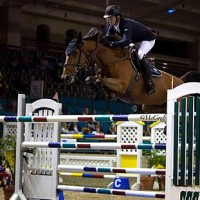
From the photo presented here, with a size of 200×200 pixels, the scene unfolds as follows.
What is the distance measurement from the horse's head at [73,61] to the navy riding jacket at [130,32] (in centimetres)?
31

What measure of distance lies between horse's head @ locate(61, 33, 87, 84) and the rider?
27 cm

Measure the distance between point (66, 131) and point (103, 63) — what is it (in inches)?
267

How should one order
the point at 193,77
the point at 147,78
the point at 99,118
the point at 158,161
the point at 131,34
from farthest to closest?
1. the point at 158,161
2. the point at 193,77
3. the point at 147,78
4. the point at 131,34
5. the point at 99,118

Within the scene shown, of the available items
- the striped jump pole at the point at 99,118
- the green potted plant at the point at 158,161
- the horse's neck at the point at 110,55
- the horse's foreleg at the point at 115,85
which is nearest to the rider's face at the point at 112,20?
the horse's neck at the point at 110,55

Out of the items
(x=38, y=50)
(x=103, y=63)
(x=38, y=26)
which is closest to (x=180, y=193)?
(x=103, y=63)

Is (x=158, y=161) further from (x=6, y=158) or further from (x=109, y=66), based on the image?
(x=6, y=158)

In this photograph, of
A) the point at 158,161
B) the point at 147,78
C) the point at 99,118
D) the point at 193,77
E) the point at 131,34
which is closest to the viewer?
the point at 99,118

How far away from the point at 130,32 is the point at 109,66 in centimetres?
39

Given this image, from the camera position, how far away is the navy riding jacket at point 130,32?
4.65 metres

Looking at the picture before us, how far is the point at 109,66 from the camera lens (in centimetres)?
482

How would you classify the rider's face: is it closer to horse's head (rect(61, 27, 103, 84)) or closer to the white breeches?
horse's head (rect(61, 27, 103, 84))

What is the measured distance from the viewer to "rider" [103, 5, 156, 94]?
15.3ft

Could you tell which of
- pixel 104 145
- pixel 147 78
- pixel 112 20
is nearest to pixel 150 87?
pixel 147 78

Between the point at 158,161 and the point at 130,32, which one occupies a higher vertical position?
the point at 130,32
